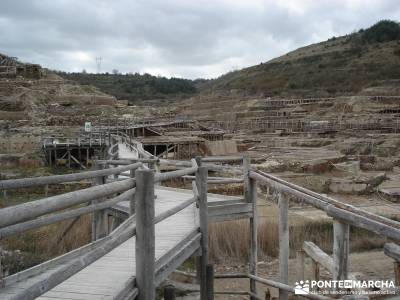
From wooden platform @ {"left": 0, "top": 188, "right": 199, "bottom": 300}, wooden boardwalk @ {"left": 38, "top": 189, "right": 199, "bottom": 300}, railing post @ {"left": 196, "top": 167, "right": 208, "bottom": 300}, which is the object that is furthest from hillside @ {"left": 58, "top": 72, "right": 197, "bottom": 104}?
wooden platform @ {"left": 0, "top": 188, "right": 199, "bottom": 300}

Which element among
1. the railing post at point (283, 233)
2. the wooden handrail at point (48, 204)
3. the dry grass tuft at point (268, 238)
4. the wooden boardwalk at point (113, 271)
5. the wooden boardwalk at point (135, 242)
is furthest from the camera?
the dry grass tuft at point (268, 238)

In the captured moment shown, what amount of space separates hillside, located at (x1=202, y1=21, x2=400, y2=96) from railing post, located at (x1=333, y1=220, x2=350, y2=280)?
6285 centimetres

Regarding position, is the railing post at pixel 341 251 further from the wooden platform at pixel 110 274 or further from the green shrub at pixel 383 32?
the green shrub at pixel 383 32

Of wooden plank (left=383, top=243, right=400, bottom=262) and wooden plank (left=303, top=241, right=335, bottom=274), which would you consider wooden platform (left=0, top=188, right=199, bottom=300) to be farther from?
wooden plank (left=383, top=243, right=400, bottom=262)

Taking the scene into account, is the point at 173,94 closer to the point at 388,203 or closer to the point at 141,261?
the point at 388,203

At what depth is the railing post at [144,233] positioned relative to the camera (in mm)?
3648

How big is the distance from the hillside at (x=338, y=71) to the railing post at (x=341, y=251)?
62853 mm

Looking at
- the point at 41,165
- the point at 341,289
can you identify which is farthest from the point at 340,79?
the point at 341,289

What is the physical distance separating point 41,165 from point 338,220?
1255 inches

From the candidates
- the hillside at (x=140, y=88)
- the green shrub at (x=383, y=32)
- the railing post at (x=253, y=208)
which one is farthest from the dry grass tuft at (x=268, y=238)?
the green shrub at (x=383, y=32)

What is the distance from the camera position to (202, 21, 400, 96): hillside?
69938 mm

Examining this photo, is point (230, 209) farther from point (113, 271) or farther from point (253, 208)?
point (113, 271)

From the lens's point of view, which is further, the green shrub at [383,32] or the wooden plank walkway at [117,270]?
the green shrub at [383,32]

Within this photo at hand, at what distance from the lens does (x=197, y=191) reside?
21.0 ft
